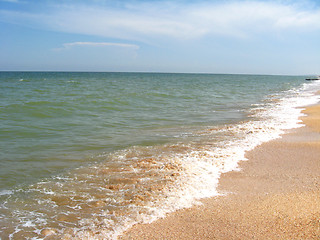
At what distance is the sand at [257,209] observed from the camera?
3.31 metres

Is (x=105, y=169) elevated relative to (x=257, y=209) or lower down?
lower down

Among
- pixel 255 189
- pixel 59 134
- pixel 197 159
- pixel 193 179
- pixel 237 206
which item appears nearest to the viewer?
pixel 237 206

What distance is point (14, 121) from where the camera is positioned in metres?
11.0

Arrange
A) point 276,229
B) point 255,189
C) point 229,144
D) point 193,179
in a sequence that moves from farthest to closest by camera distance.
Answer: point 229,144
point 193,179
point 255,189
point 276,229

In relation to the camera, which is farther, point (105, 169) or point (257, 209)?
point (105, 169)

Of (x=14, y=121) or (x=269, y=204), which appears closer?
(x=269, y=204)

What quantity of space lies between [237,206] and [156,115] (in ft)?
31.7

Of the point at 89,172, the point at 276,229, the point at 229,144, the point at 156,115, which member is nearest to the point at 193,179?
the point at 276,229

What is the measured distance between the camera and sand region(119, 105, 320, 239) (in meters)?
3.31

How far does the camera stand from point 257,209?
3.86 meters

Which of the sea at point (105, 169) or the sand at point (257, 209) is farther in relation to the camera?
the sea at point (105, 169)

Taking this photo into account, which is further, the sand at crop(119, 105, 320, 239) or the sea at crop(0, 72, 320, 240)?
the sea at crop(0, 72, 320, 240)

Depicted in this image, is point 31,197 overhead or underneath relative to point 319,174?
underneath

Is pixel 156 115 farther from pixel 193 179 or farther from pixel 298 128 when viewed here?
pixel 193 179
